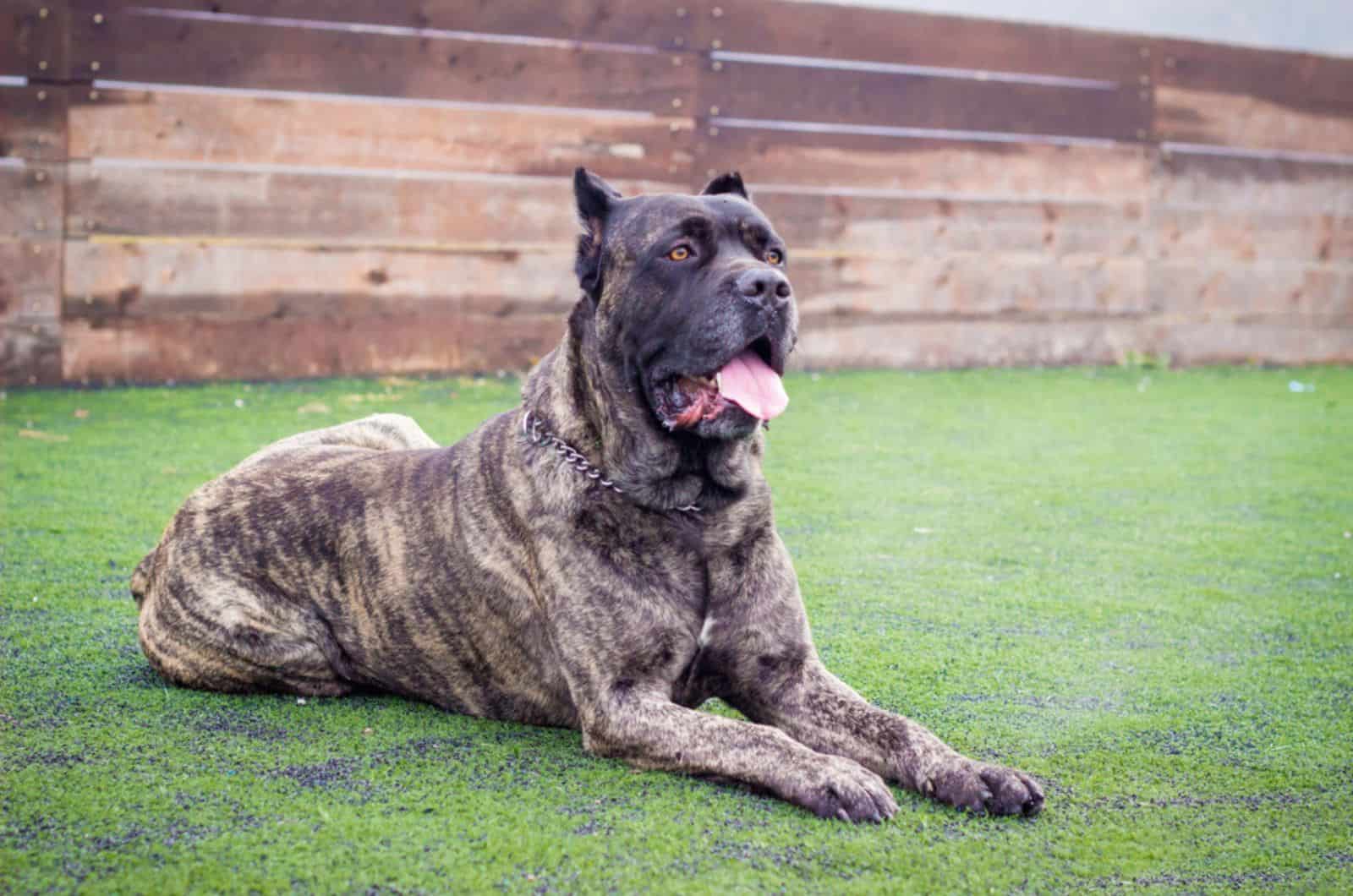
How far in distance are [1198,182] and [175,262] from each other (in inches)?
294

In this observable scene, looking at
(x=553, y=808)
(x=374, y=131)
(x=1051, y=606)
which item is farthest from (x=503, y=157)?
(x=553, y=808)

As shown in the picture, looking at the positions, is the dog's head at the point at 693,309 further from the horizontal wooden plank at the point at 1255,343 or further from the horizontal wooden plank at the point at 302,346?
the horizontal wooden plank at the point at 1255,343

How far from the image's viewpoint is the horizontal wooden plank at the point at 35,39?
7.62m

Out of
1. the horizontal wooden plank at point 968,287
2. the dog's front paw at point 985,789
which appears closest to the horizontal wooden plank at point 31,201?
the horizontal wooden plank at point 968,287

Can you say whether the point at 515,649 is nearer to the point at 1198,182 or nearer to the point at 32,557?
the point at 32,557

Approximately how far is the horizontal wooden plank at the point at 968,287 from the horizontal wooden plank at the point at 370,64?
63.1 inches

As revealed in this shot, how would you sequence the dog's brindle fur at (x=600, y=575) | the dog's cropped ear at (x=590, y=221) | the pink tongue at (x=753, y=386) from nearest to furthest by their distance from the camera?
the dog's brindle fur at (x=600, y=575), the pink tongue at (x=753, y=386), the dog's cropped ear at (x=590, y=221)

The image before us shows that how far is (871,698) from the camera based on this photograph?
3281mm

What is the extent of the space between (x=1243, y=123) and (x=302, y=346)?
739cm

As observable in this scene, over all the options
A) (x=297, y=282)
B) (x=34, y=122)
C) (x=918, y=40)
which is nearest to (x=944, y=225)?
(x=918, y=40)

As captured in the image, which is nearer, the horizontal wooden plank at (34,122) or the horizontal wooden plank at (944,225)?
the horizontal wooden plank at (34,122)

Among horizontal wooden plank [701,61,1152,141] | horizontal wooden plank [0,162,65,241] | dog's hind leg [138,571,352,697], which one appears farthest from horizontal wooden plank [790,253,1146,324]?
dog's hind leg [138,571,352,697]

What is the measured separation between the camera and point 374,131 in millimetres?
8289

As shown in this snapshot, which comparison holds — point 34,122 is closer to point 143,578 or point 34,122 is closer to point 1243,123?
point 143,578
